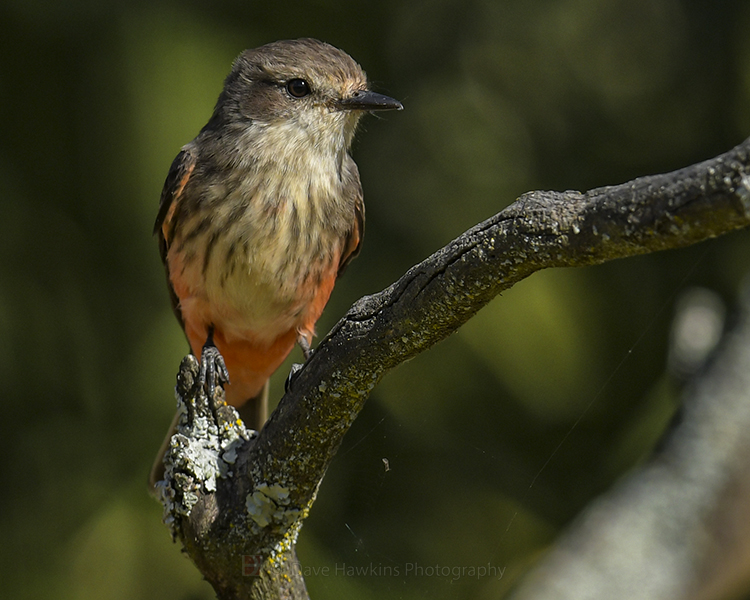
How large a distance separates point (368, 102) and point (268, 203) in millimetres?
568

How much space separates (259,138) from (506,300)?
176cm

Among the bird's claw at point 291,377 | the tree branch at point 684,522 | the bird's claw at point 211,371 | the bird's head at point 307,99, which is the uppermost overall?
the bird's head at point 307,99

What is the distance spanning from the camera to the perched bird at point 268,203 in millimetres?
3387

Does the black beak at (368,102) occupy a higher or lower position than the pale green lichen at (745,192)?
lower

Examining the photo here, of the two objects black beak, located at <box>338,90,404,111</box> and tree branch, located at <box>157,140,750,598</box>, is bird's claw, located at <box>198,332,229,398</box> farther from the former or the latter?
black beak, located at <box>338,90,404,111</box>

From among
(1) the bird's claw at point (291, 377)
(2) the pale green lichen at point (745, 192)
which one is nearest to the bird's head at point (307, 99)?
(1) the bird's claw at point (291, 377)

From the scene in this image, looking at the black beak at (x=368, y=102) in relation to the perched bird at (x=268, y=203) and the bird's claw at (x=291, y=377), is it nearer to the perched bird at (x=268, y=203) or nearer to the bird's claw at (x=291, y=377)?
the perched bird at (x=268, y=203)

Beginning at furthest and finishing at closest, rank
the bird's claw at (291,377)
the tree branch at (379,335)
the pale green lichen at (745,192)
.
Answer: the bird's claw at (291,377)
the tree branch at (379,335)
the pale green lichen at (745,192)

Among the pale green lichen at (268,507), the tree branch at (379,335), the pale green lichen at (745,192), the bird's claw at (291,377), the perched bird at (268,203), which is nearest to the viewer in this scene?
the pale green lichen at (745,192)

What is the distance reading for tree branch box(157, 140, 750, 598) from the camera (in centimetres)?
158

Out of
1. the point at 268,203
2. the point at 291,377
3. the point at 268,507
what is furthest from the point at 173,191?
the point at 268,507

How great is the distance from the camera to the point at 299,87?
3.56 meters

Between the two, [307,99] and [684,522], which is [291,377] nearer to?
[307,99]

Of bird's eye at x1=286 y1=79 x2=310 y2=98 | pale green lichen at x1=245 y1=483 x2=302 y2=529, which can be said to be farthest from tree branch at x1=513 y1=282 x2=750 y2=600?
bird's eye at x1=286 y1=79 x2=310 y2=98
